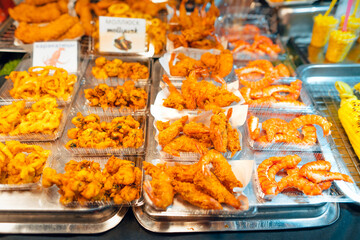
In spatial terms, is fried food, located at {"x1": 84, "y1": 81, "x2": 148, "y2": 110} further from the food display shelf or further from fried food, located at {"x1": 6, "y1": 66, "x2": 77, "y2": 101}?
the food display shelf

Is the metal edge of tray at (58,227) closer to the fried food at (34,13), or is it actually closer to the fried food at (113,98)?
the fried food at (113,98)

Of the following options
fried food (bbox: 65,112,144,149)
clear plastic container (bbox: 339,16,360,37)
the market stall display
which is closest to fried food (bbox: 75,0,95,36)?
the market stall display

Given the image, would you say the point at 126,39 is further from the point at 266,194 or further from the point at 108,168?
the point at 266,194

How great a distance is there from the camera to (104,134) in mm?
2605

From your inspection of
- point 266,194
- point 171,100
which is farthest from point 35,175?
point 266,194

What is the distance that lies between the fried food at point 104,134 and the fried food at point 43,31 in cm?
205

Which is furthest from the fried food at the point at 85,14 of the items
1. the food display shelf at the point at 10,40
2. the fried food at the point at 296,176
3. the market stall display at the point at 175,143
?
the fried food at the point at 296,176

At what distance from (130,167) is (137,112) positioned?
2.90ft

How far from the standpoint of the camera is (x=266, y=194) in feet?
7.38

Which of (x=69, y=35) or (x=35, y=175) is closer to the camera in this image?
(x=35, y=175)

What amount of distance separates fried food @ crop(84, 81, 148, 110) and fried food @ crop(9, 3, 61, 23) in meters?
2.13

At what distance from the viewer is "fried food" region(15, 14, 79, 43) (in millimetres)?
3816

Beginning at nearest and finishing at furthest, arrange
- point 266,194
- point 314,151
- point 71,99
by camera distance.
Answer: point 266,194 → point 314,151 → point 71,99

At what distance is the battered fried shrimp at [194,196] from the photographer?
2084 mm
